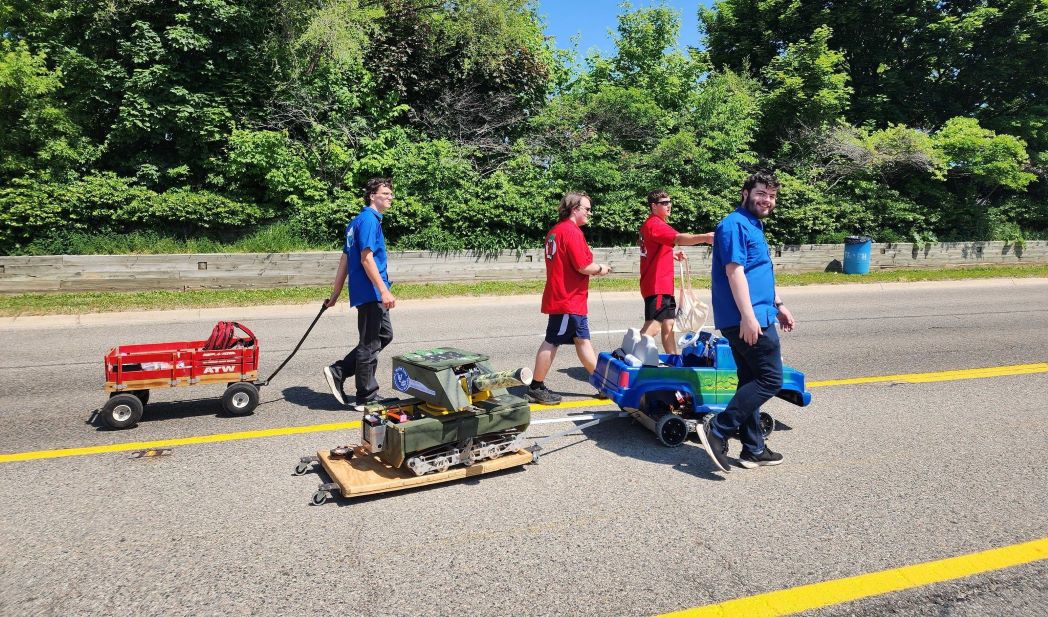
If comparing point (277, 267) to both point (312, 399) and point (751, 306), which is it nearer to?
point (312, 399)

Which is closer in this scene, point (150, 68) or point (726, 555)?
point (726, 555)

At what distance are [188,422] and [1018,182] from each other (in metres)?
22.5

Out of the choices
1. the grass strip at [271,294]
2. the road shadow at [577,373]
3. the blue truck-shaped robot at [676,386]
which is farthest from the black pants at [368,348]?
the grass strip at [271,294]

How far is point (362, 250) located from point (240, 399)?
5.37 ft

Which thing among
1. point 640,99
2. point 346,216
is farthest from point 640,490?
point 640,99

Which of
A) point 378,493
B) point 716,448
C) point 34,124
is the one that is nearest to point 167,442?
point 378,493

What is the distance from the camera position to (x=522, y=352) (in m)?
8.66

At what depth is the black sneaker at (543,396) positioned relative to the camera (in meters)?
6.31

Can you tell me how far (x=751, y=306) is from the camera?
14.9ft

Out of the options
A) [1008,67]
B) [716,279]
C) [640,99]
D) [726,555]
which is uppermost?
[1008,67]

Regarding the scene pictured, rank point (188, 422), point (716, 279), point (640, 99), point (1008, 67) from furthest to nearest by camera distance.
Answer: point (1008, 67), point (640, 99), point (188, 422), point (716, 279)

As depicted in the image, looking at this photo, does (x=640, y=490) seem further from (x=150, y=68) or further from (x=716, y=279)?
(x=150, y=68)

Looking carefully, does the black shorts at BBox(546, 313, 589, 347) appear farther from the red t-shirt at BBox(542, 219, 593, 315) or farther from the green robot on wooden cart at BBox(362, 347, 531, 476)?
the green robot on wooden cart at BBox(362, 347, 531, 476)

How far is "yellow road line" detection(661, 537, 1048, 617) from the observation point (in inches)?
124
